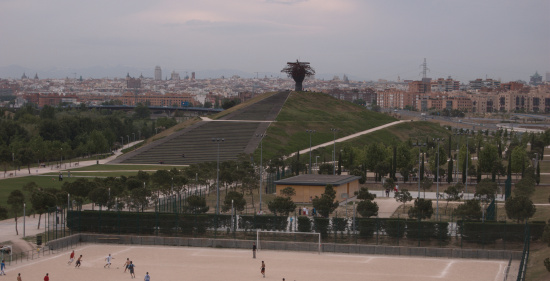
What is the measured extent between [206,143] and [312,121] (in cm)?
2558

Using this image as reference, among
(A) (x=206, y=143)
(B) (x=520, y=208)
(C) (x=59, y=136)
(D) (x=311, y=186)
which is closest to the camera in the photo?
(B) (x=520, y=208)

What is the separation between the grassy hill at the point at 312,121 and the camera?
346ft

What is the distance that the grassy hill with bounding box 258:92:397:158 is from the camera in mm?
105438

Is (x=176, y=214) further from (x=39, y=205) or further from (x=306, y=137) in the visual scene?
(x=306, y=137)

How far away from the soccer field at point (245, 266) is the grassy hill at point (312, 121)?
50.7m

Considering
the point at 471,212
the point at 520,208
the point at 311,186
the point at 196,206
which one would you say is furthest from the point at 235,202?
the point at 520,208

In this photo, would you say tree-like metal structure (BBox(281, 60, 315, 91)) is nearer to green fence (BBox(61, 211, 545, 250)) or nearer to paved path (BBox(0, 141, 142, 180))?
paved path (BBox(0, 141, 142, 180))

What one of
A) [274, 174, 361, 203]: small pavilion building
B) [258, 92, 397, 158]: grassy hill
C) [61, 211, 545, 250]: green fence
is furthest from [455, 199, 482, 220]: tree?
[258, 92, 397, 158]: grassy hill

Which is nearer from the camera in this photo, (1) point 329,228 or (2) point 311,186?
(1) point 329,228

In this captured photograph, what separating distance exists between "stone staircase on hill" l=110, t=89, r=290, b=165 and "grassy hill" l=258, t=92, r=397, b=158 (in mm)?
2294

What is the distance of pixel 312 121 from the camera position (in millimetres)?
123312

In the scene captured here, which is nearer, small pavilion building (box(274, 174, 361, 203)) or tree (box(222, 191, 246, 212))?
tree (box(222, 191, 246, 212))

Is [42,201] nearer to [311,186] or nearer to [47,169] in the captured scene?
[311,186]

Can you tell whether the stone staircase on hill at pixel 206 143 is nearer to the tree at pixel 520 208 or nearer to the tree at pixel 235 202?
the tree at pixel 235 202
